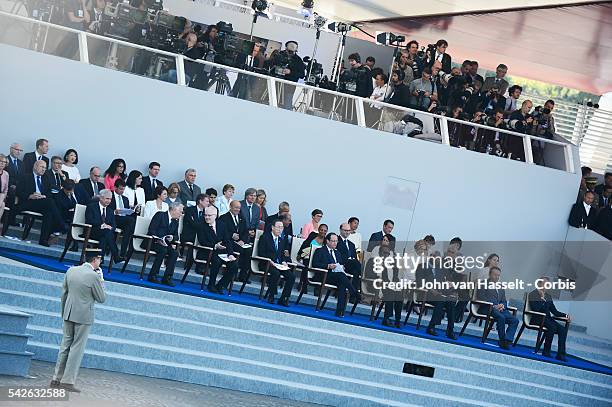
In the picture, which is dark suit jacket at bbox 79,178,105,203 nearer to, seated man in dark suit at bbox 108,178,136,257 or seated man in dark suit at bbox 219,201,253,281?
seated man in dark suit at bbox 108,178,136,257

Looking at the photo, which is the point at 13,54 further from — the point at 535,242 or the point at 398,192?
the point at 535,242

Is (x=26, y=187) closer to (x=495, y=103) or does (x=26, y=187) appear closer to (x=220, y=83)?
(x=220, y=83)

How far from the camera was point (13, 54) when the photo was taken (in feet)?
55.9

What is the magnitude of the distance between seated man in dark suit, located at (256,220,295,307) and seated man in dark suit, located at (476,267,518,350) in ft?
9.75

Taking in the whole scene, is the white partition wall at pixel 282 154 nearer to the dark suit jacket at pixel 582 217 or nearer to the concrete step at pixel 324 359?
the dark suit jacket at pixel 582 217

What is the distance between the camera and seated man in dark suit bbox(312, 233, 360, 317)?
1634 centimetres

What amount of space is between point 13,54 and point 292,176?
4.71m

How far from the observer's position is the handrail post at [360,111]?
18978 millimetres

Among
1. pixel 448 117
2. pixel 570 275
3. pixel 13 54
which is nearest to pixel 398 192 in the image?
pixel 448 117

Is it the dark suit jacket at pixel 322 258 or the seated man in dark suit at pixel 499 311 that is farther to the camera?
the seated man in dark suit at pixel 499 311

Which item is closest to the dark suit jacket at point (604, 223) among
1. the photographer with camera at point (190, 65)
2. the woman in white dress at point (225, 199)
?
the woman in white dress at point (225, 199)

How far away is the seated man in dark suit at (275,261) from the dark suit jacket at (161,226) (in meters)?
1.28

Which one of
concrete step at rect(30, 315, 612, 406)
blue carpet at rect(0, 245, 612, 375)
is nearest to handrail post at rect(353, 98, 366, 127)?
blue carpet at rect(0, 245, 612, 375)

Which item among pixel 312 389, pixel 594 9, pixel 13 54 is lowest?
pixel 312 389
